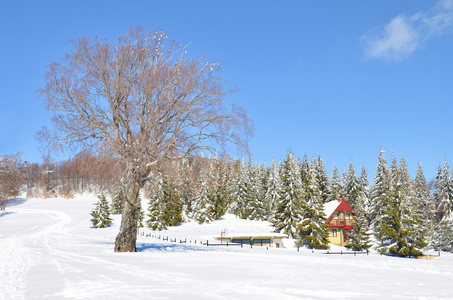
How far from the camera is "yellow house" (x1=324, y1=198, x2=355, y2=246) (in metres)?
62.0

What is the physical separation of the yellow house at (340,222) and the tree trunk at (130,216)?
1882 inches

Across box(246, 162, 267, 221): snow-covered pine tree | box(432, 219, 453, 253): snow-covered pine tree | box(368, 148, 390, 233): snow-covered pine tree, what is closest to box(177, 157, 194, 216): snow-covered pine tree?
box(368, 148, 390, 233): snow-covered pine tree

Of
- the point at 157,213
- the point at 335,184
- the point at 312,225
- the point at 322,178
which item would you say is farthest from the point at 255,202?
the point at 312,225

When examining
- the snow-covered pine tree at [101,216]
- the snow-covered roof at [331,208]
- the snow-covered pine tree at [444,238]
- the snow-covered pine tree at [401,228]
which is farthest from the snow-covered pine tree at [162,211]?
the snow-covered pine tree at [444,238]

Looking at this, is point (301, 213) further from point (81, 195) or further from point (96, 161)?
point (81, 195)

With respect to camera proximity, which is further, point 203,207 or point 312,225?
point 203,207

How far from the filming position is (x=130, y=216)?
65.0 feet

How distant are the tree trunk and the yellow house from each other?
4780 cm

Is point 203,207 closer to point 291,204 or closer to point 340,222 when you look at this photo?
point 291,204

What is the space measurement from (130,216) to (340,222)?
164 ft

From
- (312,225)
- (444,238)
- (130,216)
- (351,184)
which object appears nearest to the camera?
(130,216)

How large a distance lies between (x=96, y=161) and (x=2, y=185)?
93.0 meters

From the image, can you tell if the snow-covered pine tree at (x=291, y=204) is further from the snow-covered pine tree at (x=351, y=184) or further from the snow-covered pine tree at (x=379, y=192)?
the snow-covered pine tree at (x=351, y=184)

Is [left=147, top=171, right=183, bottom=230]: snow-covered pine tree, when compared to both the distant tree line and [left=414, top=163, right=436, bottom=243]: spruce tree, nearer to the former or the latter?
the distant tree line
